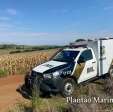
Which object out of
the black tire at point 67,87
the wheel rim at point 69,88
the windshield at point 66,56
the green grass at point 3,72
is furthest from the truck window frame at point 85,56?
the green grass at point 3,72

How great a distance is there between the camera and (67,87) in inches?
413

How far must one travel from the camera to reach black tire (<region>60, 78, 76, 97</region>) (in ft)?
33.9

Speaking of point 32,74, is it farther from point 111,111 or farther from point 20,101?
point 111,111

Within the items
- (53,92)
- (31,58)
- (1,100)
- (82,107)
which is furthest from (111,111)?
(31,58)

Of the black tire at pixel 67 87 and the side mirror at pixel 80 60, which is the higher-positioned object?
the side mirror at pixel 80 60

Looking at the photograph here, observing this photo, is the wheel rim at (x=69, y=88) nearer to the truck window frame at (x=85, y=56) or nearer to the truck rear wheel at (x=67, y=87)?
the truck rear wheel at (x=67, y=87)

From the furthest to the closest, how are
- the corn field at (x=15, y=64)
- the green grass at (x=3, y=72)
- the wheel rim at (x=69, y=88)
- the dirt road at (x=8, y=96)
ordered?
the corn field at (x=15, y=64) < the green grass at (x=3, y=72) < the wheel rim at (x=69, y=88) < the dirt road at (x=8, y=96)

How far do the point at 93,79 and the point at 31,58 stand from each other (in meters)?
9.19

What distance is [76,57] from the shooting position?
36.8 feet

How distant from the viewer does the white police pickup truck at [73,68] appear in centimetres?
1029

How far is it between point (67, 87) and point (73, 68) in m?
0.87

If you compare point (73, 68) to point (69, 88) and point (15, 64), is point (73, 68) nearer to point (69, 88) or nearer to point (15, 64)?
point (69, 88)

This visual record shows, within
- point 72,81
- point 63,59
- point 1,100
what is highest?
point 63,59

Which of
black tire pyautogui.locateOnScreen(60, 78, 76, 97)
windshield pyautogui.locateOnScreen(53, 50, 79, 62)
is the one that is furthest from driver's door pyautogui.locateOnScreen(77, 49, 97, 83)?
black tire pyautogui.locateOnScreen(60, 78, 76, 97)
